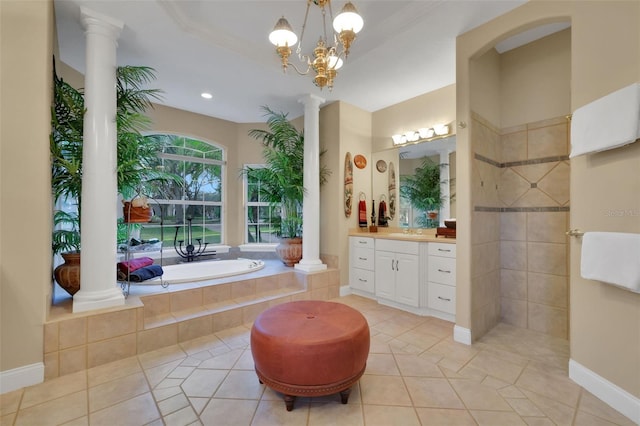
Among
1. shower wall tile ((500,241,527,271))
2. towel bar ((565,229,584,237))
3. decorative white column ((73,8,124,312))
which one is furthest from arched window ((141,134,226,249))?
towel bar ((565,229,584,237))

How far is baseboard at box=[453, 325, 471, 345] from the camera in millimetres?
2416

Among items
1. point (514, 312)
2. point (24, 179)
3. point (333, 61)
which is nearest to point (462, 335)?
point (514, 312)

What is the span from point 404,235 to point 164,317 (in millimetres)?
2832

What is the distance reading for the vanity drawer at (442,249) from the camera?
9.25 feet

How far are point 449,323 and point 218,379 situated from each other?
2311mm

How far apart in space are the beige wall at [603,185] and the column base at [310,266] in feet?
8.36

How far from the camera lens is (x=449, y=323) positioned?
9.52ft

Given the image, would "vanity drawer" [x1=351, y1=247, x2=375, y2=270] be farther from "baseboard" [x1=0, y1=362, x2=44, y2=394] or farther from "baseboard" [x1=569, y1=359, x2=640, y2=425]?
"baseboard" [x1=0, y1=362, x2=44, y2=394]

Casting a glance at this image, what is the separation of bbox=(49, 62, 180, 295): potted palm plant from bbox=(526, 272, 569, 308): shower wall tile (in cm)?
388

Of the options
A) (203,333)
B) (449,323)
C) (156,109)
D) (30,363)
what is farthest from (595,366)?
(156,109)

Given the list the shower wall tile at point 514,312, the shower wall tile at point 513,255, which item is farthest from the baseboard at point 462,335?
the shower wall tile at point 513,255

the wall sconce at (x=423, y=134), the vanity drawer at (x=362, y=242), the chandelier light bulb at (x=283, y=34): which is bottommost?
the vanity drawer at (x=362, y=242)

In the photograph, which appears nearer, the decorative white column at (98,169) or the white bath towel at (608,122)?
the white bath towel at (608,122)

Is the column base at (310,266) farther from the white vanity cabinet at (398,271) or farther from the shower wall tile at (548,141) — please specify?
the shower wall tile at (548,141)
